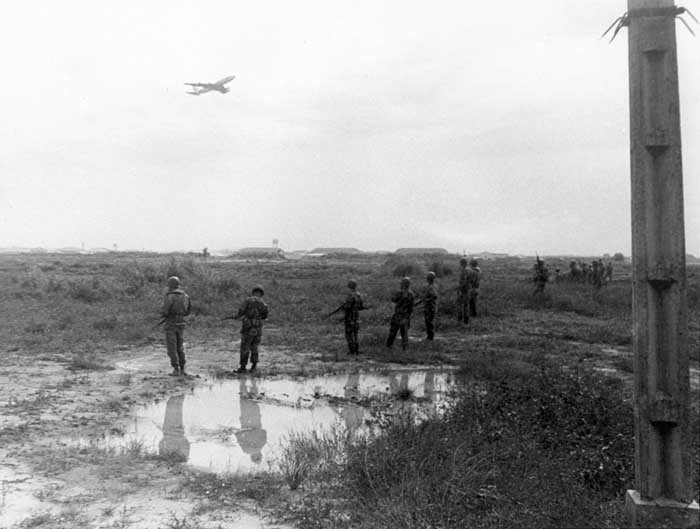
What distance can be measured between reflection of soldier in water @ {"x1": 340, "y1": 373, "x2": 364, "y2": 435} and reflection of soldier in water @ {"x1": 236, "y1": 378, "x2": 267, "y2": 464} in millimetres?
1108

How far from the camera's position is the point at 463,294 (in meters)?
18.7

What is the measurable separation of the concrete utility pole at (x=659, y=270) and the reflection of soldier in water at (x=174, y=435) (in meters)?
5.21

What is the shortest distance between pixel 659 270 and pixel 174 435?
259 inches

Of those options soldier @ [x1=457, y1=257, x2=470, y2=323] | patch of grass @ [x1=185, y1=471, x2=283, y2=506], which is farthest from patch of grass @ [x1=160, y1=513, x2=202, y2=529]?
soldier @ [x1=457, y1=257, x2=470, y2=323]

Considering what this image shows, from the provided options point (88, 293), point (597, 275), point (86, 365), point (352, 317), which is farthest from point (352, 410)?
point (597, 275)

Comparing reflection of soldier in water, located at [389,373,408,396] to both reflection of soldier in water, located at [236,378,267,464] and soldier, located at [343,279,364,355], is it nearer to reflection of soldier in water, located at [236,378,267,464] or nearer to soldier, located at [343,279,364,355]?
soldier, located at [343,279,364,355]

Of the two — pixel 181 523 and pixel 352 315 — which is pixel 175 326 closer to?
pixel 352 315

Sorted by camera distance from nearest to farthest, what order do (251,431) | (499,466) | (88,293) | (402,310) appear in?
(499,466)
(251,431)
(402,310)
(88,293)

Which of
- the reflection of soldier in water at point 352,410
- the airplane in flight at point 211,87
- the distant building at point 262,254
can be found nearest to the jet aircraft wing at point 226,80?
the airplane in flight at point 211,87

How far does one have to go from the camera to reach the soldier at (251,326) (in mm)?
11875

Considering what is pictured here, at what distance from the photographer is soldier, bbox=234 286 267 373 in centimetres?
1188

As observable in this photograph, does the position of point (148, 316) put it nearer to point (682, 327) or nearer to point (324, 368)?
point (324, 368)

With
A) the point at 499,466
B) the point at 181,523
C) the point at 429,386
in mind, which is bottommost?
the point at 429,386

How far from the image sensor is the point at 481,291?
26594 mm
